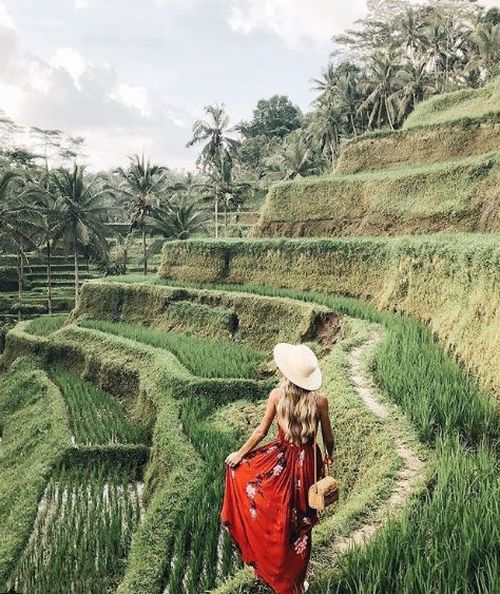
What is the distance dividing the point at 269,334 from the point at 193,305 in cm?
311

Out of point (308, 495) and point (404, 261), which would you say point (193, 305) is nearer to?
point (404, 261)

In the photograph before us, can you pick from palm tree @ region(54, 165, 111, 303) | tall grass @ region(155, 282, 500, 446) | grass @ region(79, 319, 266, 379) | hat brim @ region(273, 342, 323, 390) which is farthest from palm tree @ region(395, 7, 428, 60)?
hat brim @ region(273, 342, 323, 390)

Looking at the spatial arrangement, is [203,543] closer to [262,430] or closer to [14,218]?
Answer: [262,430]

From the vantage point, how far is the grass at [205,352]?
34.6ft

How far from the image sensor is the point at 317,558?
3477 millimetres

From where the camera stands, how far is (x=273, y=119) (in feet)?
159

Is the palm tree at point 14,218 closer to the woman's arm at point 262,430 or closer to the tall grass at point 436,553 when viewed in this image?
the woman's arm at point 262,430

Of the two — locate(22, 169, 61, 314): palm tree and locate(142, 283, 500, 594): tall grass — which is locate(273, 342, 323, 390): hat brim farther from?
locate(22, 169, 61, 314): palm tree

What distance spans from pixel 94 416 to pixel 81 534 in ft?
16.3

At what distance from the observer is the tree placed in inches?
1901

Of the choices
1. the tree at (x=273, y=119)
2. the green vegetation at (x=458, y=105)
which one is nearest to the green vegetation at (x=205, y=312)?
the green vegetation at (x=458, y=105)

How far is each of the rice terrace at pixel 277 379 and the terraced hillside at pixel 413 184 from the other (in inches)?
2.0

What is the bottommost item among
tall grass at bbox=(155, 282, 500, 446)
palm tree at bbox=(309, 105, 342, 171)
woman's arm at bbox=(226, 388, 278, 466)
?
tall grass at bbox=(155, 282, 500, 446)

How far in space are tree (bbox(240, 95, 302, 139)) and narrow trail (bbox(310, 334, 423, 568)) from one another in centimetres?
4447
